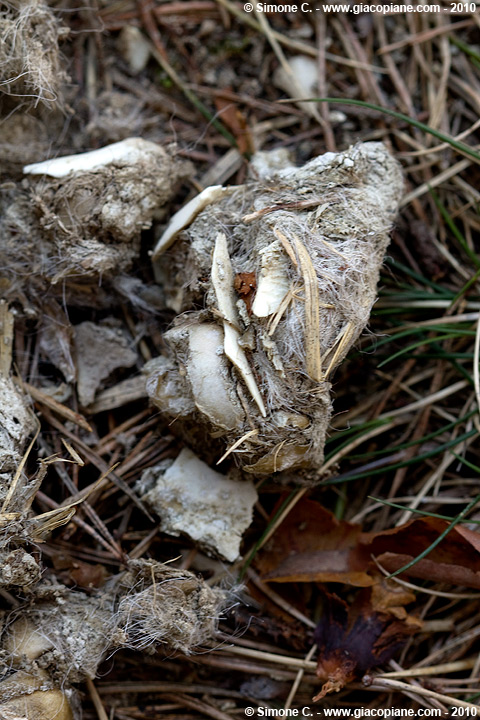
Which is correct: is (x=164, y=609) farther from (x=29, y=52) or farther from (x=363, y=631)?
(x=29, y=52)

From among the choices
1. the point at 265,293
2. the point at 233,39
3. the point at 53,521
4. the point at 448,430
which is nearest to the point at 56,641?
the point at 53,521

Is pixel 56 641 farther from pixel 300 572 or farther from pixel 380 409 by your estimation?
pixel 380 409

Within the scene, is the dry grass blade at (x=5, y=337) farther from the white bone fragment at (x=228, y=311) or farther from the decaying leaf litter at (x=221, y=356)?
the white bone fragment at (x=228, y=311)

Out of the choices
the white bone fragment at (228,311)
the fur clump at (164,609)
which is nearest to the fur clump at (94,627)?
the fur clump at (164,609)

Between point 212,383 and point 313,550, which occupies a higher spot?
point 212,383

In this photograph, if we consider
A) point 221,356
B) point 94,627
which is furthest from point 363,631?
point 221,356

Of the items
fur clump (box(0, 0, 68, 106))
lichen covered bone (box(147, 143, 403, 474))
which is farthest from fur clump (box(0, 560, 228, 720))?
fur clump (box(0, 0, 68, 106))
